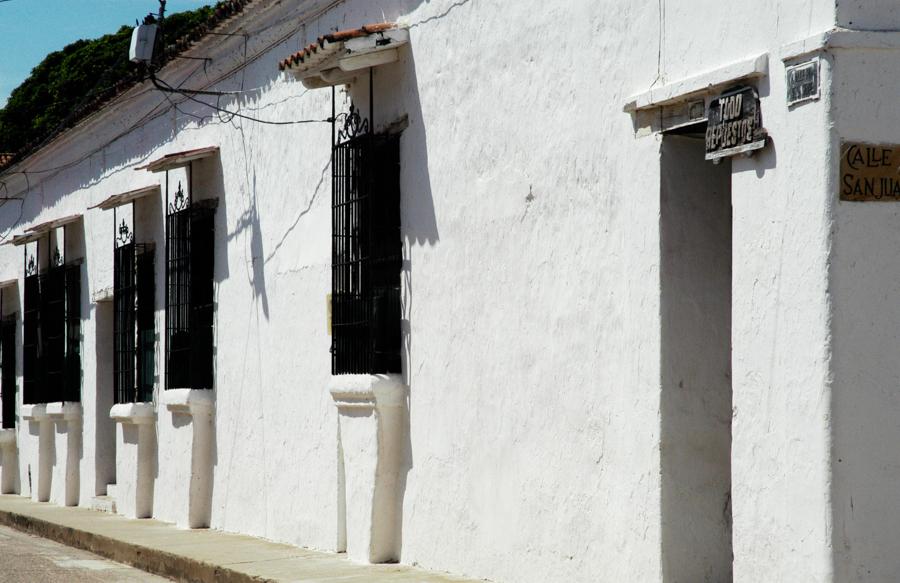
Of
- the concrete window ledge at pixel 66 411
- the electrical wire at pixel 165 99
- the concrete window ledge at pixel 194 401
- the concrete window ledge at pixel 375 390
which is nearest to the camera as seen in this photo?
the concrete window ledge at pixel 375 390

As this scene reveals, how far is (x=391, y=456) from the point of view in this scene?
30.0ft

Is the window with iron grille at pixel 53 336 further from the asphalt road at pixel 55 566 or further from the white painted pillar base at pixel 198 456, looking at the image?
the white painted pillar base at pixel 198 456

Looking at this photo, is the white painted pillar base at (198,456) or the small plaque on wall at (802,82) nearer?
the small plaque on wall at (802,82)

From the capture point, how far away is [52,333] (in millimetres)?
18484

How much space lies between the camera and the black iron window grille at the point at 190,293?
1281 centimetres

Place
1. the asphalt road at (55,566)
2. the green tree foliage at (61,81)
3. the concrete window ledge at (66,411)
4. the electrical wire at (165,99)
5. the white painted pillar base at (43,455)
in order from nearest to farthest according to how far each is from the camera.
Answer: the asphalt road at (55,566) < the electrical wire at (165,99) < the concrete window ledge at (66,411) < the white painted pillar base at (43,455) < the green tree foliage at (61,81)

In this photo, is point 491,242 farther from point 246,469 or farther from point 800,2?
point 246,469

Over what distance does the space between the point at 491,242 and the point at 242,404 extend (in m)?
4.51

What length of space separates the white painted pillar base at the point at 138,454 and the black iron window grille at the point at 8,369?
21.4 feet

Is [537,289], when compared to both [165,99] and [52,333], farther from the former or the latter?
[52,333]

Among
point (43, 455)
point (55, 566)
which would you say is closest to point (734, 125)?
point (55, 566)

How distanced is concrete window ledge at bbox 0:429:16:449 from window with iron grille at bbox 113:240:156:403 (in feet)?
18.5

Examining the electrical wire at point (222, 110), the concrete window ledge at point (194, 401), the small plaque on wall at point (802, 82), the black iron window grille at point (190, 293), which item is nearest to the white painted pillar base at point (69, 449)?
the black iron window grille at point (190, 293)

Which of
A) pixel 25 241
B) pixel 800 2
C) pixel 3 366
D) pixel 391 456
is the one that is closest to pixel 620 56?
pixel 800 2
